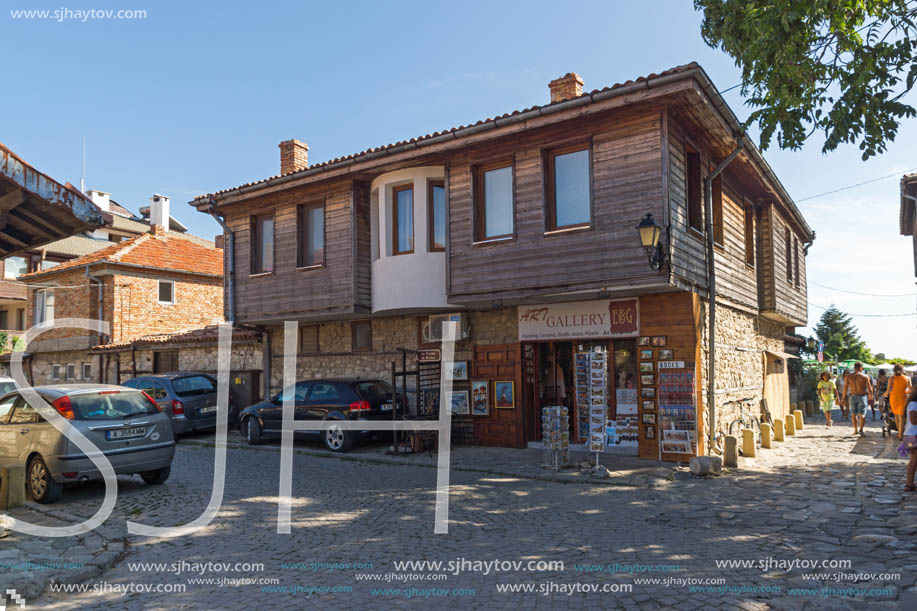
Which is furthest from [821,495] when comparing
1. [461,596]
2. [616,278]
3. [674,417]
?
[461,596]

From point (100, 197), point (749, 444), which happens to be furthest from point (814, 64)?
point (100, 197)

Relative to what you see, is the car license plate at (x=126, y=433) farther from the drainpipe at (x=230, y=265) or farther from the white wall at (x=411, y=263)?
the drainpipe at (x=230, y=265)

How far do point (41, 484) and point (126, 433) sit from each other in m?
1.17

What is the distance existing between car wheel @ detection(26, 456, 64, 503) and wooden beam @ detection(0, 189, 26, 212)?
4305 mm

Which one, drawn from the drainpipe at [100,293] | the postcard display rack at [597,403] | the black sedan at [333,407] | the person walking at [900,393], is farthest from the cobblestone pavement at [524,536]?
the drainpipe at [100,293]

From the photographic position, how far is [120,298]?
24.9 meters

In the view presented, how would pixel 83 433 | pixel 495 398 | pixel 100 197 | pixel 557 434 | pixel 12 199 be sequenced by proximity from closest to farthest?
pixel 12 199, pixel 83 433, pixel 557 434, pixel 495 398, pixel 100 197

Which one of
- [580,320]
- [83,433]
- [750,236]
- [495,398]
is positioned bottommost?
[83,433]

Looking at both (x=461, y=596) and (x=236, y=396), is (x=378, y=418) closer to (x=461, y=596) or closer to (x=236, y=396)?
(x=236, y=396)

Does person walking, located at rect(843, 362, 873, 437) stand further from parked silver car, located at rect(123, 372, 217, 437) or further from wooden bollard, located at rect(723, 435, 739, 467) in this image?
parked silver car, located at rect(123, 372, 217, 437)

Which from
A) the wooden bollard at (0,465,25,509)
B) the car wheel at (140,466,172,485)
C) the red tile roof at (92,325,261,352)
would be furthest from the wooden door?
the wooden bollard at (0,465,25,509)

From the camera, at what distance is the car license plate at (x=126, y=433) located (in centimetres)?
873

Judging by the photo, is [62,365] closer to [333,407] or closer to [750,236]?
[333,407]

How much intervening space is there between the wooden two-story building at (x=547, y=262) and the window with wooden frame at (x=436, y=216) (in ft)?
0.12
